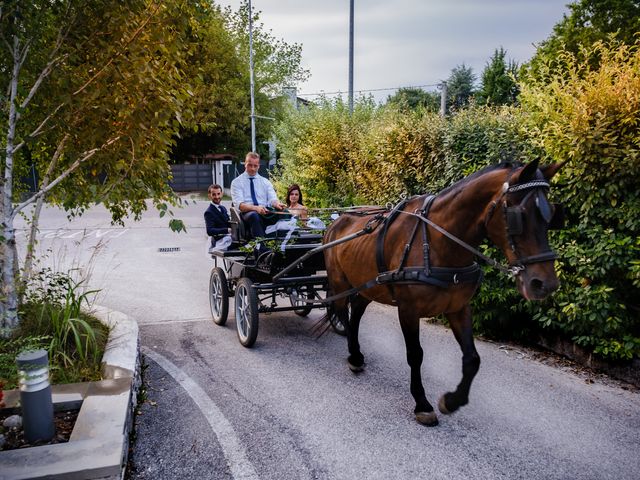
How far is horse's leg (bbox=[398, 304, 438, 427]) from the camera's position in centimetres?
422

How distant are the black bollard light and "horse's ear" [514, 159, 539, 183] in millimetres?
3506

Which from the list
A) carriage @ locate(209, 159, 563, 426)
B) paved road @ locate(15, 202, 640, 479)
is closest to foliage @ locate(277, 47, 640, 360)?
paved road @ locate(15, 202, 640, 479)

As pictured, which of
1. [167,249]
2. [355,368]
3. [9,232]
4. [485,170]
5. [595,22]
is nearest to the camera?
[485,170]

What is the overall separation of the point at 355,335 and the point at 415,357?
4.14 feet

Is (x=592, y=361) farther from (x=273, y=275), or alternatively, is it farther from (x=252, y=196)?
(x=252, y=196)

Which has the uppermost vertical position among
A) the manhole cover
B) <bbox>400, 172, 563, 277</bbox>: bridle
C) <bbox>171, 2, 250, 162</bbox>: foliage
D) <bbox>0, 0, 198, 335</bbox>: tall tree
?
<bbox>171, 2, 250, 162</bbox>: foliage

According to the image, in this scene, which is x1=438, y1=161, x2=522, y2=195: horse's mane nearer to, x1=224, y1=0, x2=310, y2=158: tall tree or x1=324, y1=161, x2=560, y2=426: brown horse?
x1=324, y1=161, x2=560, y2=426: brown horse

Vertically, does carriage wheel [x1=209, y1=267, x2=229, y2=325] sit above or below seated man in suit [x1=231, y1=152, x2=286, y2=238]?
below

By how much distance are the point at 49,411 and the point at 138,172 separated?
9.67 feet

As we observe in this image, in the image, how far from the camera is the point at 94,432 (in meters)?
3.45

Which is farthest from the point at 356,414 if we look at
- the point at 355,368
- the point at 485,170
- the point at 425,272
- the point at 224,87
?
the point at 224,87

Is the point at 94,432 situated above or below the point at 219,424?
above

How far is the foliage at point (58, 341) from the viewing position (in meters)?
4.43

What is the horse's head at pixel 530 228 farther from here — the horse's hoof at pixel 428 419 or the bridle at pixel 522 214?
the horse's hoof at pixel 428 419
